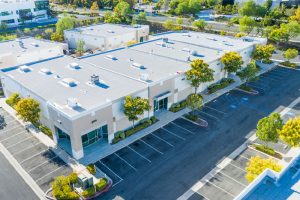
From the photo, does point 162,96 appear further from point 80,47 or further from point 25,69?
point 80,47

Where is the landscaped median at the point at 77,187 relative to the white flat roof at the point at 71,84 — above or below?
below

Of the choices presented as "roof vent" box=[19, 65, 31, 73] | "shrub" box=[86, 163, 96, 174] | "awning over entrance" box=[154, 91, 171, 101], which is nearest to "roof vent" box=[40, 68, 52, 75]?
"roof vent" box=[19, 65, 31, 73]

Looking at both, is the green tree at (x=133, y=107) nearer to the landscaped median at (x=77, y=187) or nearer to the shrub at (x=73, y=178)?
the landscaped median at (x=77, y=187)

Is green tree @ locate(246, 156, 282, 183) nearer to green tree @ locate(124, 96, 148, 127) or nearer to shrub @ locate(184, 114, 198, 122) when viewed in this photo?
shrub @ locate(184, 114, 198, 122)

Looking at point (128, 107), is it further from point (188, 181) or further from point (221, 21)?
point (221, 21)

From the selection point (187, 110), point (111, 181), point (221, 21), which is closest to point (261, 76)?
point (187, 110)

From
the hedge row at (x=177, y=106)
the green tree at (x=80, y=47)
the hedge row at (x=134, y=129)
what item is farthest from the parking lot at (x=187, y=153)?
the green tree at (x=80, y=47)

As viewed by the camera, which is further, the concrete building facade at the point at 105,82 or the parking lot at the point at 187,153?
the concrete building facade at the point at 105,82
